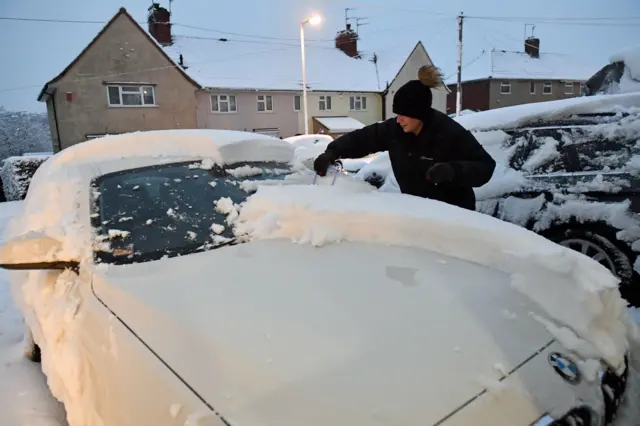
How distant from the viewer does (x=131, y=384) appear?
135cm

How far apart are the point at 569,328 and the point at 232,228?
145 cm

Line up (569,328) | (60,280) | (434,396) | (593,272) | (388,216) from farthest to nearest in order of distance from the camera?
(388,216), (60,280), (593,272), (569,328), (434,396)

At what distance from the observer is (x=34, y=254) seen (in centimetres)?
185

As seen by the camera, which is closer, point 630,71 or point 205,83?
point 630,71

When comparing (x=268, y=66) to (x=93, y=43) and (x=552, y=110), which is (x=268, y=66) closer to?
(x=93, y=43)

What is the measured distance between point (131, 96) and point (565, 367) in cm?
2240

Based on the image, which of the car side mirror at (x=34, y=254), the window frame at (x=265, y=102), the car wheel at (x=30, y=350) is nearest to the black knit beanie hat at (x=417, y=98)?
the car side mirror at (x=34, y=254)

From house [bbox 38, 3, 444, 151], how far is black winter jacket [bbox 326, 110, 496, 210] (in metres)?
19.8

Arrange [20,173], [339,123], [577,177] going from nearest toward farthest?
1. [577,177]
2. [20,173]
3. [339,123]

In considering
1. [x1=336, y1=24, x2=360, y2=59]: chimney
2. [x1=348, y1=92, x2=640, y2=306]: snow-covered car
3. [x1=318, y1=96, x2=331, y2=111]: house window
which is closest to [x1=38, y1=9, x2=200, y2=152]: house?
[x1=318, y1=96, x2=331, y2=111]: house window

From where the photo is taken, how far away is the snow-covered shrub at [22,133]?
133ft

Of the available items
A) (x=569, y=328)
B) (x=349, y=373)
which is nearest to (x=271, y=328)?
(x=349, y=373)

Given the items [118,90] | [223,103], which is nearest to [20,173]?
[118,90]

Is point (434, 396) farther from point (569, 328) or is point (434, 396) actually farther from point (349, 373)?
point (569, 328)
